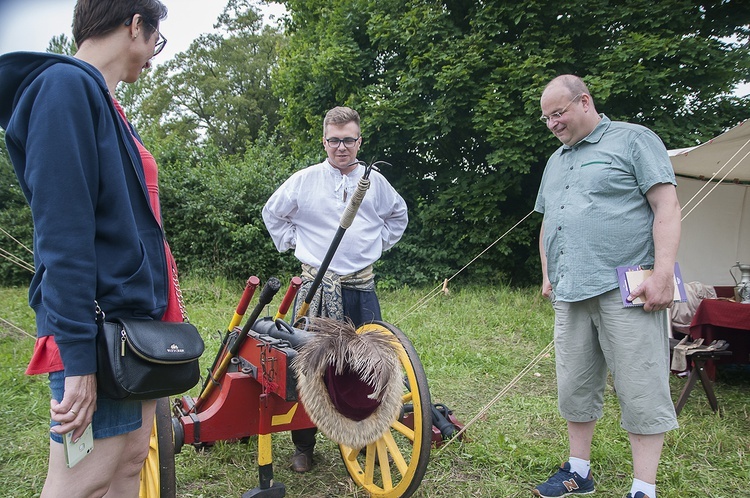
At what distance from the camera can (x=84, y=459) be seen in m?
1.24

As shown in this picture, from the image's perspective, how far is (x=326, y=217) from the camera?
2.68 meters

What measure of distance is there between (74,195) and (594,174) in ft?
6.34

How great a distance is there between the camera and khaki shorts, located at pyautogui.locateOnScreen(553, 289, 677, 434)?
2.15m

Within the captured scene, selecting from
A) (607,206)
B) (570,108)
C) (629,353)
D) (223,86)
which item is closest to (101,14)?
(570,108)

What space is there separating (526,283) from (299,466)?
6803mm

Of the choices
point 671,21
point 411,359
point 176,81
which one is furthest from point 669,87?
point 176,81

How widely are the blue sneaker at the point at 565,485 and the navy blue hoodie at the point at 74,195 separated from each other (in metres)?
1.99

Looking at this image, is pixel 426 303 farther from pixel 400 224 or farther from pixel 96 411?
pixel 96 411

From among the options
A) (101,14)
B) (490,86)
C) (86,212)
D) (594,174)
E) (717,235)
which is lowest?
(717,235)

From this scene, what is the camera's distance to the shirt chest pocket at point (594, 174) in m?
2.22

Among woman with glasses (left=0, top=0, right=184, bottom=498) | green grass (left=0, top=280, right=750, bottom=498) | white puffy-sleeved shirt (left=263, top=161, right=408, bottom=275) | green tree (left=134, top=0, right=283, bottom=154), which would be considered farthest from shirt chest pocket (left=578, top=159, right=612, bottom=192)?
green tree (left=134, top=0, right=283, bottom=154)

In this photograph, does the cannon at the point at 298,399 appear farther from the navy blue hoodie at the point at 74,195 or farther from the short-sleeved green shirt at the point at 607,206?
the short-sleeved green shirt at the point at 607,206

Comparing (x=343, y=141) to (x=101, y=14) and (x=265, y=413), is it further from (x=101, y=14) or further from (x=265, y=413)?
(x=101, y=14)

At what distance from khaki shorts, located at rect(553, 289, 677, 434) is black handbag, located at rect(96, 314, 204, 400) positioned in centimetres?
168
